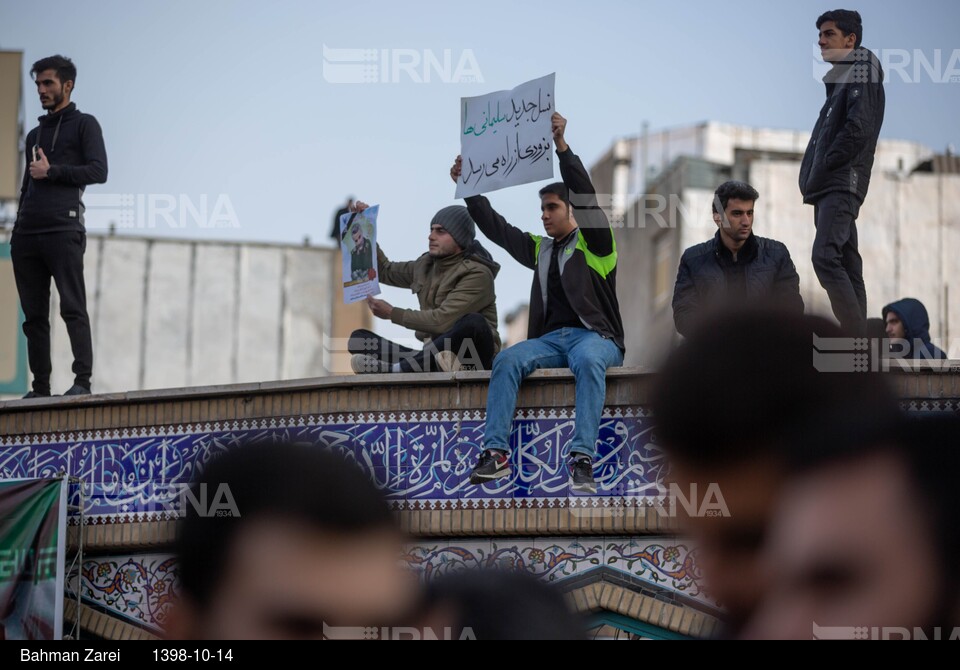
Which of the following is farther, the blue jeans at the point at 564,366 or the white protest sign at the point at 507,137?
the white protest sign at the point at 507,137

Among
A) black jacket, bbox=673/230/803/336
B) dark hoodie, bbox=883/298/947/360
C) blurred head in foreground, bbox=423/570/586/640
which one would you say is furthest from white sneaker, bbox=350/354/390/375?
blurred head in foreground, bbox=423/570/586/640

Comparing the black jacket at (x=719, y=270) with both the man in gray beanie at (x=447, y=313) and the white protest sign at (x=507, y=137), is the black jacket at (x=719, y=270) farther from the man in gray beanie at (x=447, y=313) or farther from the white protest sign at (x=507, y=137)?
the man in gray beanie at (x=447, y=313)

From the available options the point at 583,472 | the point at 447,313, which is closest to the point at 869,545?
the point at 583,472

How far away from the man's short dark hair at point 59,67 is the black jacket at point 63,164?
187 millimetres

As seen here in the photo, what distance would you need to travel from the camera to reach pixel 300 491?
183cm

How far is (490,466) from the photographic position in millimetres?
7203

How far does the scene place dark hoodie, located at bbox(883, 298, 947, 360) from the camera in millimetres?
7836

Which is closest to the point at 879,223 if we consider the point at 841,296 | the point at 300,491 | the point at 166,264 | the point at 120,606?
the point at 166,264

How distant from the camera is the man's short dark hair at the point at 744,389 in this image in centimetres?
159

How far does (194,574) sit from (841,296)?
629 cm

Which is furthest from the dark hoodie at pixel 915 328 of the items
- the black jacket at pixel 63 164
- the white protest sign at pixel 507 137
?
the black jacket at pixel 63 164

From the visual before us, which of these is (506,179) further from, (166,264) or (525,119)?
(166,264)

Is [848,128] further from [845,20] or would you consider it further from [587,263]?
[587,263]

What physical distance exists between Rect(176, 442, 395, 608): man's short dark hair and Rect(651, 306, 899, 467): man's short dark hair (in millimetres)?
372
